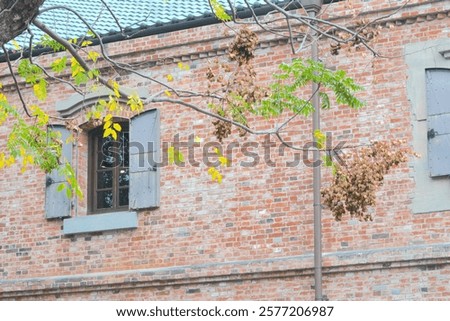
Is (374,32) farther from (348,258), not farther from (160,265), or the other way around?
(160,265)

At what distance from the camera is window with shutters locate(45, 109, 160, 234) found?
17031mm

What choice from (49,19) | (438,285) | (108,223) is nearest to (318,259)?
(438,285)

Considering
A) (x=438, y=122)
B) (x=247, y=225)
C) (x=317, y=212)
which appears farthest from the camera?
(x=247, y=225)

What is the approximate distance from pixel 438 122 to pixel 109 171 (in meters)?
5.01

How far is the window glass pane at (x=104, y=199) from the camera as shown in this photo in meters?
17.6

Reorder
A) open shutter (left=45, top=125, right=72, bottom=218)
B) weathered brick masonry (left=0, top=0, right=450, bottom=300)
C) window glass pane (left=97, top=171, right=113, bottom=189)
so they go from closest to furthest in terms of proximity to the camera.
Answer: weathered brick masonry (left=0, top=0, right=450, bottom=300), open shutter (left=45, top=125, right=72, bottom=218), window glass pane (left=97, top=171, right=113, bottom=189)

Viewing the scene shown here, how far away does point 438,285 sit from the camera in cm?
1502

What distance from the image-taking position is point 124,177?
17.5 meters

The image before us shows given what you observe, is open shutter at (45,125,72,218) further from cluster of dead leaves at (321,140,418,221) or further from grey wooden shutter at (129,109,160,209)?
cluster of dead leaves at (321,140,418,221)

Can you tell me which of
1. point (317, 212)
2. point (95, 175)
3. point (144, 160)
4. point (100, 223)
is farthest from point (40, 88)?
point (95, 175)

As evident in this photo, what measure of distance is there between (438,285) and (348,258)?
3.91 ft

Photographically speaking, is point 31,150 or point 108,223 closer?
point 31,150

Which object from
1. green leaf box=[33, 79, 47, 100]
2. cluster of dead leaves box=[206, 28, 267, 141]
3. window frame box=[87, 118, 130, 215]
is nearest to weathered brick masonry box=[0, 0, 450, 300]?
window frame box=[87, 118, 130, 215]

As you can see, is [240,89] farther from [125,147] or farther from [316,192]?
[125,147]
